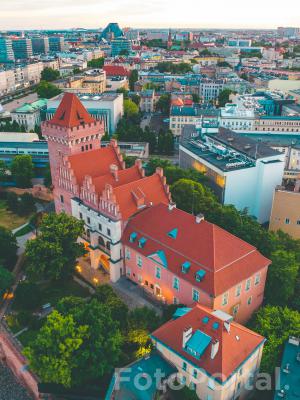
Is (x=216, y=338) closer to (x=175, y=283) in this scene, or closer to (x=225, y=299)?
(x=225, y=299)

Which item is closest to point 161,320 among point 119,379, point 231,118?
point 119,379

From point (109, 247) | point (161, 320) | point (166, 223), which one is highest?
point (166, 223)

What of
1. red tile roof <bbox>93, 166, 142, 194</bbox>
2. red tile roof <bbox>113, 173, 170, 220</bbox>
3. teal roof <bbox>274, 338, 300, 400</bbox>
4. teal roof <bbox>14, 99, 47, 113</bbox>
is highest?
red tile roof <bbox>93, 166, 142, 194</bbox>

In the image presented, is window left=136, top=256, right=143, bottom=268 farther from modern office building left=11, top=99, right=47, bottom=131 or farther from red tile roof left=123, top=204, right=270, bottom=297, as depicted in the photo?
modern office building left=11, top=99, right=47, bottom=131

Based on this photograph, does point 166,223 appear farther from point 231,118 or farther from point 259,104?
point 259,104

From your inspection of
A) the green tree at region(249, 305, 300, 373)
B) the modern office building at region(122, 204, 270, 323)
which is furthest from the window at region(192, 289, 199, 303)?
the green tree at region(249, 305, 300, 373)

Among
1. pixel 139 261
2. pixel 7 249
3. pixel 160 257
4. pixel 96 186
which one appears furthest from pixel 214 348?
pixel 7 249
